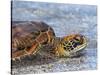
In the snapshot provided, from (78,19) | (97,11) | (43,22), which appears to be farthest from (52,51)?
(97,11)

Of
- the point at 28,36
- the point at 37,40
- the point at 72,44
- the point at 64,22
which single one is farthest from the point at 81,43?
the point at 28,36

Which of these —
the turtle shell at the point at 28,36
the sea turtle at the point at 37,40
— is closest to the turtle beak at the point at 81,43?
the sea turtle at the point at 37,40

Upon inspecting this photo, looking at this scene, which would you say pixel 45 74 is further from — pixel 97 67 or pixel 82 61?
pixel 97 67

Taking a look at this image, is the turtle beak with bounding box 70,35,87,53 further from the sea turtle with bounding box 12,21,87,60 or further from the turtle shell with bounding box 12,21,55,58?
the turtle shell with bounding box 12,21,55,58

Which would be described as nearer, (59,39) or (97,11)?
(59,39)

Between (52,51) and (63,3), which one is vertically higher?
(63,3)

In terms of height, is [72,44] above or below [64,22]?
below

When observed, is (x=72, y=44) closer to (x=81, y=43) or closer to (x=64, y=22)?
(x=81, y=43)
